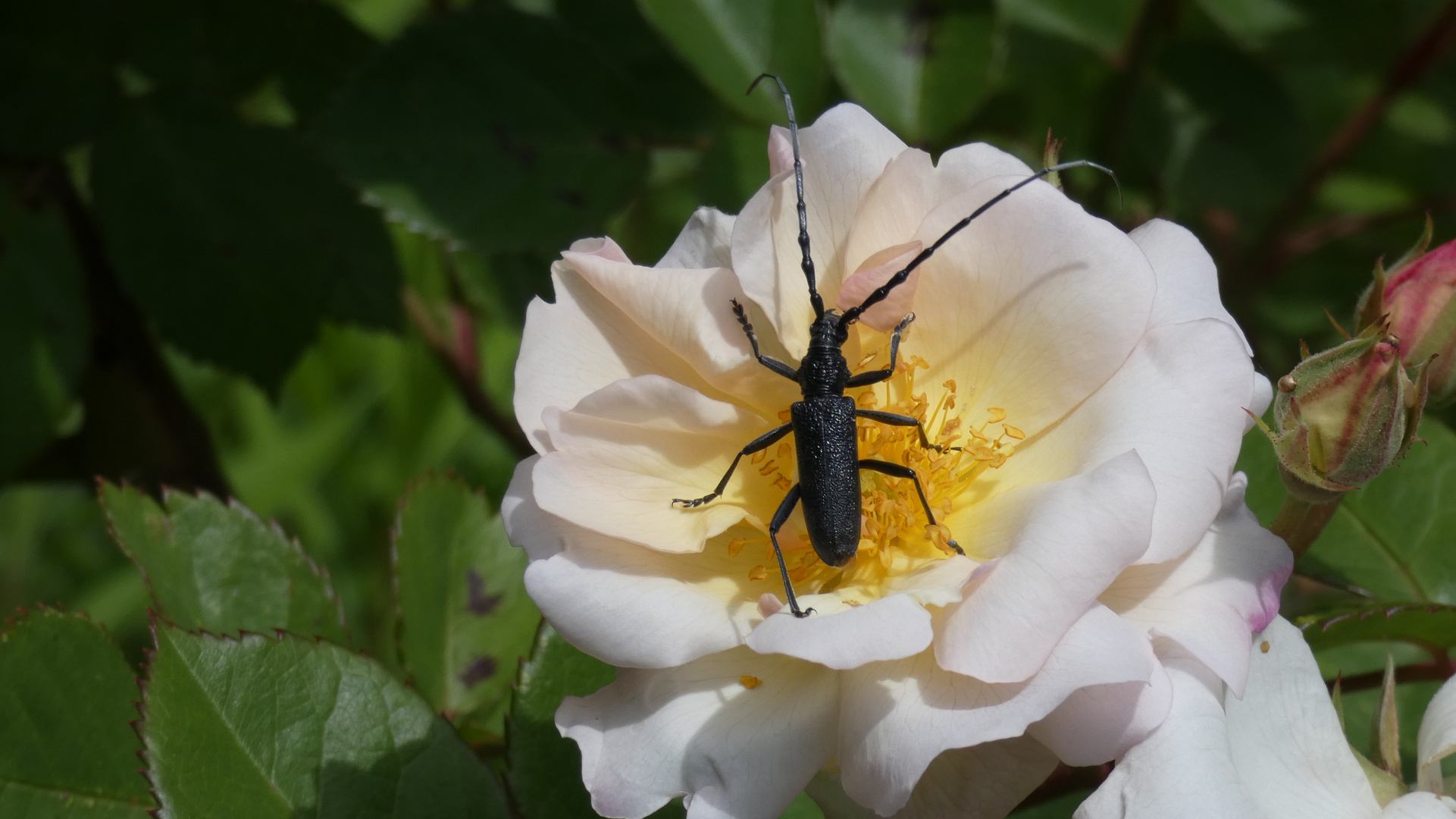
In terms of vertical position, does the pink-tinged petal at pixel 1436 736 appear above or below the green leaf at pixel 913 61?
below

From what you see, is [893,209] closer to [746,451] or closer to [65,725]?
[746,451]

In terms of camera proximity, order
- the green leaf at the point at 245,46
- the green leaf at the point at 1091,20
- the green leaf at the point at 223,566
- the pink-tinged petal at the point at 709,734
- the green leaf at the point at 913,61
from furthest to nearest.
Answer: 1. the green leaf at the point at 1091,20
2. the green leaf at the point at 245,46
3. the green leaf at the point at 913,61
4. the green leaf at the point at 223,566
5. the pink-tinged petal at the point at 709,734

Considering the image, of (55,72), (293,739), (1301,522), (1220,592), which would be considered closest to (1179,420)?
(1220,592)

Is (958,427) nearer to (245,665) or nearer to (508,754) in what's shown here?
(508,754)

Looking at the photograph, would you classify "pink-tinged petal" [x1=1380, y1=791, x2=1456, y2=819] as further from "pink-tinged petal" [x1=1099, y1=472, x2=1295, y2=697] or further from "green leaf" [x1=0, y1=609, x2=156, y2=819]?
"green leaf" [x1=0, y1=609, x2=156, y2=819]

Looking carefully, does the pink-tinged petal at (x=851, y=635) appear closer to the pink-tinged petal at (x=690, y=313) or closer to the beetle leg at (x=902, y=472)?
the beetle leg at (x=902, y=472)

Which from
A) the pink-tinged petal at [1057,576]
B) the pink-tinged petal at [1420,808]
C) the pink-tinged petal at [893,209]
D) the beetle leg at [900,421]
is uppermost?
the pink-tinged petal at [893,209]

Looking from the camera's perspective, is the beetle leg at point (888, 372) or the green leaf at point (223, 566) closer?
the beetle leg at point (888, 372)

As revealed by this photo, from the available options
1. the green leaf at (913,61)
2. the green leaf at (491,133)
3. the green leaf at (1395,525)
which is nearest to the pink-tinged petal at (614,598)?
the green leaf at (1395,525)

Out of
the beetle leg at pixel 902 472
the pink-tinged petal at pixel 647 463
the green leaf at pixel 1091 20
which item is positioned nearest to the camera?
the pink-tinged petal at pixel 647 463
